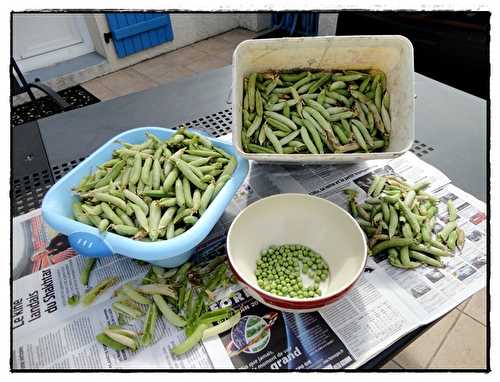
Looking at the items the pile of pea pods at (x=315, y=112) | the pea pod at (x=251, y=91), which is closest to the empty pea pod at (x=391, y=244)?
the pile of pea pods at (x=315, y=112)

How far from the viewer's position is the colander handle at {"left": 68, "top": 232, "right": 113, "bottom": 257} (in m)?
0.79

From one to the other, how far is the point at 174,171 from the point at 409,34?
1510 mm

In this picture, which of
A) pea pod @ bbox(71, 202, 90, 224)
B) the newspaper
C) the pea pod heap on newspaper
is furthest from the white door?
the pea pod heap on newspaper

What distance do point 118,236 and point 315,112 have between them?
64 cm

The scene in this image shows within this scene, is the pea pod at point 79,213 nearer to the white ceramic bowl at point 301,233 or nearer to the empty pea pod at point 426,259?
the white ceramic bowl at point 301,233

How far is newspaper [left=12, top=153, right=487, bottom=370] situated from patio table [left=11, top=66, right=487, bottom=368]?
179 mm

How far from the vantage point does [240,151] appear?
94 cm

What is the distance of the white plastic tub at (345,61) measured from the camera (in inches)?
39.4

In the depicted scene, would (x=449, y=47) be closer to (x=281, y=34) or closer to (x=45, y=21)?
(x=281, y=34)

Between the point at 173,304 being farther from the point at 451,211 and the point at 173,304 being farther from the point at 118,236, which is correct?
the point at 451,211

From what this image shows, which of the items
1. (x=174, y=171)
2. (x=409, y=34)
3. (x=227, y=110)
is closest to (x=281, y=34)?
(x=409, y=34)

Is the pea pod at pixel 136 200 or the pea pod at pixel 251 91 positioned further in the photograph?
the pea pod at pixel 251 91

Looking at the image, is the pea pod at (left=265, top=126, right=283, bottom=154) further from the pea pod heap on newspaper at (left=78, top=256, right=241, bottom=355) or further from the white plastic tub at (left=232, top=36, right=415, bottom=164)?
the pea pod heap on newspaper at (left=78, top=256, right=241, bottom=355)

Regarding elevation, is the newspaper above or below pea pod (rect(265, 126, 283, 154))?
below
